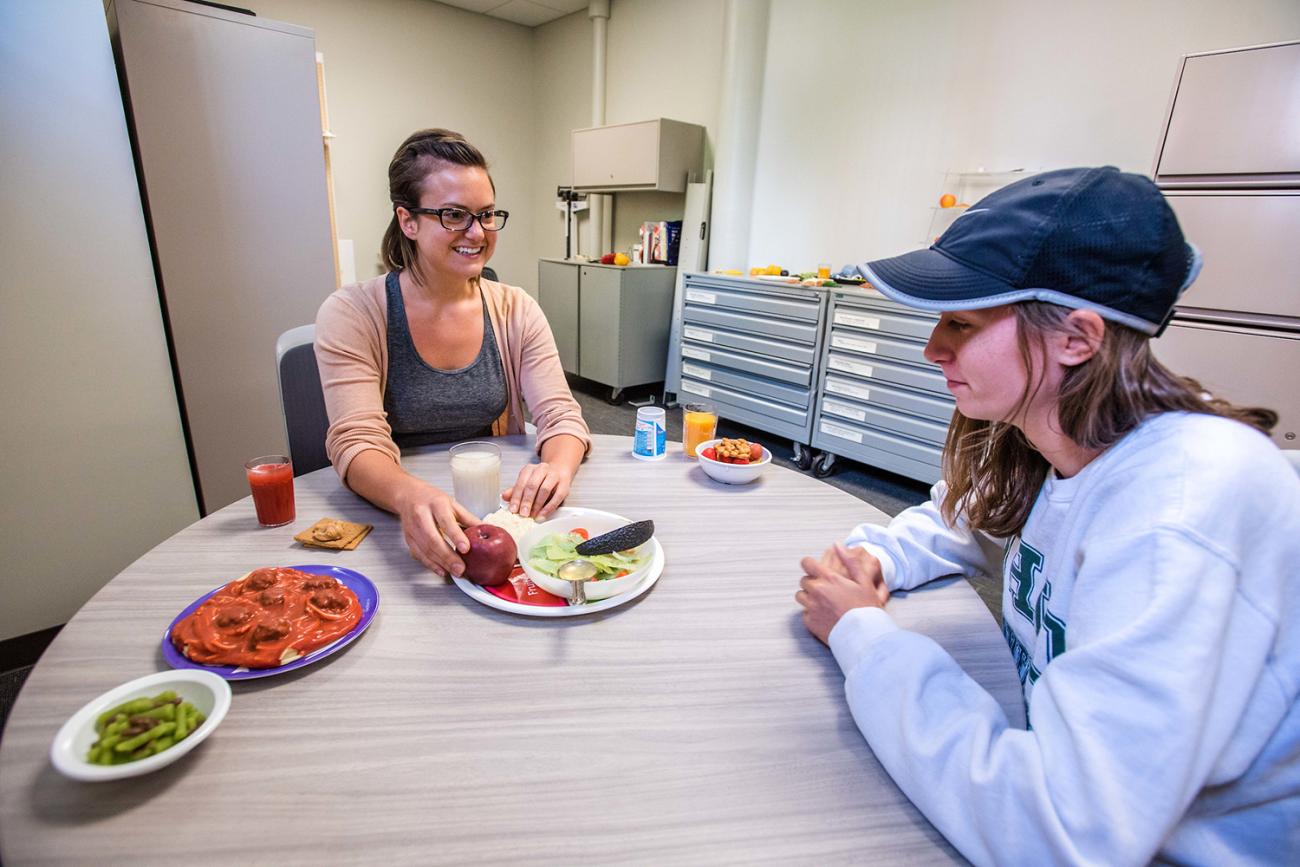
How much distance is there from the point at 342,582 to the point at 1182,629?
92 cm

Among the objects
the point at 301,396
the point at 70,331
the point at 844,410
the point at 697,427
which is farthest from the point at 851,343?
the point at 70,331

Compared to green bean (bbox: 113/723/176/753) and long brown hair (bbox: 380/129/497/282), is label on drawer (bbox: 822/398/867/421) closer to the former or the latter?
long brown hair (bbox: 380/129/497/282)

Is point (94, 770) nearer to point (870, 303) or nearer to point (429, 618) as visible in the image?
point (429, 618)

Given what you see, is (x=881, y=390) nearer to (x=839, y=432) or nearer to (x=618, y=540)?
(x=839, y=432)

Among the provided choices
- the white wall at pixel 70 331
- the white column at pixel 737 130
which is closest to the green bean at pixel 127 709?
the white wall at pixel 70 331

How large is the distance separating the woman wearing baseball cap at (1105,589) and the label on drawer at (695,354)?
10.7 ft

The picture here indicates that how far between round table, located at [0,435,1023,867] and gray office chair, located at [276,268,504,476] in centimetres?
60

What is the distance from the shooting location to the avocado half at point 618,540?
2.91 feet

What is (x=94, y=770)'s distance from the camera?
52 centimetres

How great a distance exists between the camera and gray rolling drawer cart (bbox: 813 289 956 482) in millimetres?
2938

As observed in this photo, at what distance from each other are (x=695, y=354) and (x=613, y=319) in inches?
28.1

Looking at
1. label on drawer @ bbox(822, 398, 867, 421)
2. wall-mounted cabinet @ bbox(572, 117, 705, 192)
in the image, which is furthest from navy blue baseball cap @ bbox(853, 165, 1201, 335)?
wall-mounted cabinet @ bbox(572, 117, 705, 192)

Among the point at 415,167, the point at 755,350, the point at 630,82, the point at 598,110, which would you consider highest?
the point at 630,82

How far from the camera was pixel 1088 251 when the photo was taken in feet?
1.89
